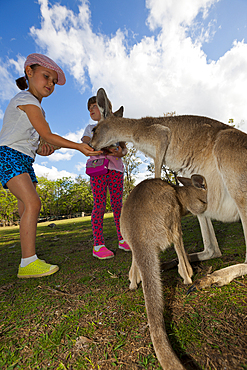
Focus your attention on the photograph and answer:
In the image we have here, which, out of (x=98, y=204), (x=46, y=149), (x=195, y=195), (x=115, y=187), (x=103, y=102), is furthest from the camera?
(x=115, y=187)

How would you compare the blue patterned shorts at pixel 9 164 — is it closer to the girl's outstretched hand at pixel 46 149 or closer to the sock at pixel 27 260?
the girl's outstretched hand at pixel 46 149

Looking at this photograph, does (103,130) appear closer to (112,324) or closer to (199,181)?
(199,181)

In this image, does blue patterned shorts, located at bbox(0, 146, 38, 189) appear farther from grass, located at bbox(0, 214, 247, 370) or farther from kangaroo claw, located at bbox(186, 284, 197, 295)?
kangaroo claw, located at bbox(186, 284, 197, 295)

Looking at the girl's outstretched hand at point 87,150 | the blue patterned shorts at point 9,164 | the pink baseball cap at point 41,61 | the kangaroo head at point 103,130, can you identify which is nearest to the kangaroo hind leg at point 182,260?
the girl's outstretched hand at point 87,150

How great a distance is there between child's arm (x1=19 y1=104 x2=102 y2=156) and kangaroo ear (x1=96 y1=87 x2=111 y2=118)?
2.23 ft

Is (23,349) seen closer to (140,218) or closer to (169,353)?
(169,353)

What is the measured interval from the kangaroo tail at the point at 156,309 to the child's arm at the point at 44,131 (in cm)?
165

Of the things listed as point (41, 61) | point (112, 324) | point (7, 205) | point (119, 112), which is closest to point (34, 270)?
point (112, 324)

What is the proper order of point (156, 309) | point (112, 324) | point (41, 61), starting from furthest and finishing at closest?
point (41, 61), point (112, 324), point (156, 309)

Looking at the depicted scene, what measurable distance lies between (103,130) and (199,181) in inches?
58.3

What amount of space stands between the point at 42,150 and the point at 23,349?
2.55m

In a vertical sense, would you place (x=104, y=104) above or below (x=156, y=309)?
above

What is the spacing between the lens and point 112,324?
159cm

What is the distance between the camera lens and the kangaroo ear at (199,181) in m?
2.42
